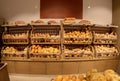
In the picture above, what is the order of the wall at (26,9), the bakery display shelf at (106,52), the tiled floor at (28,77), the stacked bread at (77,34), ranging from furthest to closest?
the wall at (26,9), the bakery display shelf at (106,52), the stacked bread at (77,34), the tiled floor at (28,77)

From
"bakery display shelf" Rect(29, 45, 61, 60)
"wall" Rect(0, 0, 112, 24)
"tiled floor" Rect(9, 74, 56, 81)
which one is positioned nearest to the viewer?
"tiled floor" Rect(9, 74, 56, 81)

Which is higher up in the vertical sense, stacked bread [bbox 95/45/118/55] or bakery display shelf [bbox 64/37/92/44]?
bakery display shelf [bbox 64/37/92/44]

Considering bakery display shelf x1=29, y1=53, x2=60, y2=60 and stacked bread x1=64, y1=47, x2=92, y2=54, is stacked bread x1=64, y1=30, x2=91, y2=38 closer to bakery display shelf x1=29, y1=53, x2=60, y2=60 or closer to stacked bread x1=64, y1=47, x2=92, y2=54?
stacked bread x1=64, y1=47, x2=92, y2=54

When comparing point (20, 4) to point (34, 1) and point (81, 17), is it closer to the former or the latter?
point (34, 1)

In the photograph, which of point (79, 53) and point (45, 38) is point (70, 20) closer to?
point (45, 38)

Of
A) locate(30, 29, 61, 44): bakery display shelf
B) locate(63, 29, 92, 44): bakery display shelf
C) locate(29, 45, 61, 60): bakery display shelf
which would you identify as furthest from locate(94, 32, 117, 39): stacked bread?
locate(29, 45, 61, 60): bakery display shelf

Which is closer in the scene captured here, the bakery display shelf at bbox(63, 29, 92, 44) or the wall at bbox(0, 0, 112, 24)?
the bakery display shelf at bbox(63, 29, 92, 44)

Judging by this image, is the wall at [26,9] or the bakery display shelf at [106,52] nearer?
the bakery display shelf at [106,52]

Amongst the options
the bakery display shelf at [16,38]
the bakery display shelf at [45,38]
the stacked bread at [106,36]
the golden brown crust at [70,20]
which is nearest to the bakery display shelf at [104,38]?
the stacked bread at [106,36]

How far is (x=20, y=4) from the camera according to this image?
7.95 m

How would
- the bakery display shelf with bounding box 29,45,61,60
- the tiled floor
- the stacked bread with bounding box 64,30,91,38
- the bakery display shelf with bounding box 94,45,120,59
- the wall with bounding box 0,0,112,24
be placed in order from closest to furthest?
1. the tiled floor
2. the bakery display shelf with bounding box 29,45,61,60
3. the stacked bread with bounding box 64,30,91,38
4. the bakery display shelf with bounding box 94,45,120,59
5. the wall with bounding box 0,0,112,24

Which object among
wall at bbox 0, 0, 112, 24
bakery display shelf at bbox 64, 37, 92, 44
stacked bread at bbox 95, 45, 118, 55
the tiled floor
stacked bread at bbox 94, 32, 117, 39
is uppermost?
wall at bbox 0, 0, 112, 24

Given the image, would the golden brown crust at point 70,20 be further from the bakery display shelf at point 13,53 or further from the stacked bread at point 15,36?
the bakery display shelf at point 13,53

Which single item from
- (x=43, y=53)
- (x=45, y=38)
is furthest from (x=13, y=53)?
(x=45, y=38)
